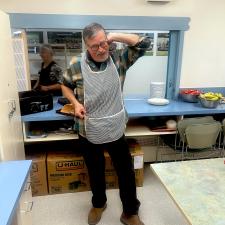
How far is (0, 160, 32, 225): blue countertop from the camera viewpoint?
3.08 ft

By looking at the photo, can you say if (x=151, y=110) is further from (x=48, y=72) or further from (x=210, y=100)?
(x=48, y=72)

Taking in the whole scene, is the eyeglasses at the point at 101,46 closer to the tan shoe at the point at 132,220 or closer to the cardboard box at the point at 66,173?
the cardboard box at the point at 66,173

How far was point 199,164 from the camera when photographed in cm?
145

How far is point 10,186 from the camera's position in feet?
3.61

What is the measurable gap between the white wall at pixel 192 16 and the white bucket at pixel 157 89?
0.31 metres

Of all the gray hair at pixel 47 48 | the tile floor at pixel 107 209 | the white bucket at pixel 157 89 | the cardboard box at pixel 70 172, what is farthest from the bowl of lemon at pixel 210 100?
the gray hair at pixel 47 48

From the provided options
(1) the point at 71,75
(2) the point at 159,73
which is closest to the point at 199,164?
(1) the point at 71,75

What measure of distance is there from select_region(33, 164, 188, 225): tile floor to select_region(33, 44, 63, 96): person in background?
1071 millimetres

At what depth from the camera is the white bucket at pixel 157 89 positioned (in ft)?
8.46

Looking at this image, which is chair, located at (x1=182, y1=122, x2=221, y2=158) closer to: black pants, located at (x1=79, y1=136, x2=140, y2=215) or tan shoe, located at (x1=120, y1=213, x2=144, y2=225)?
black pants, located at (x1=79, y1=136, x2=140, y2=215)

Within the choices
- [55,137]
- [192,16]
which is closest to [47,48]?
[55,137]

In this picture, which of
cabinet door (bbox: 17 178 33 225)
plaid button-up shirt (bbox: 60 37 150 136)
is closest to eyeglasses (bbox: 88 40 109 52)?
plaid button-up shirt (bbox: 60 37 150 136)

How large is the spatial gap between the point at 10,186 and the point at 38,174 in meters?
1.20

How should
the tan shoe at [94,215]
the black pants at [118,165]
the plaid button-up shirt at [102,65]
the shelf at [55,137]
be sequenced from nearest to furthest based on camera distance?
the plaid button-up shirt at [102,65]
the black pants at [118,165]
the tan shoe at [94,215]
the shelf at [55,137]
